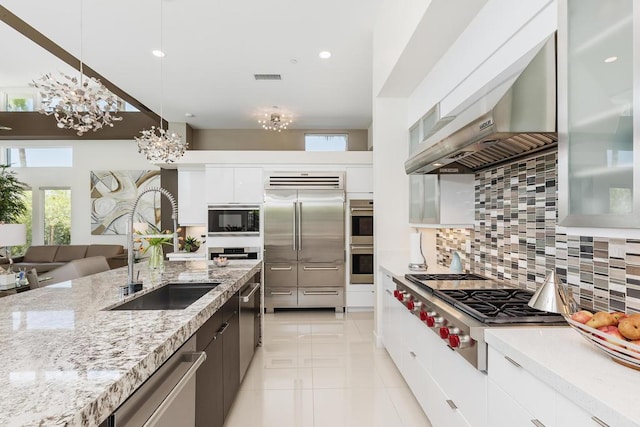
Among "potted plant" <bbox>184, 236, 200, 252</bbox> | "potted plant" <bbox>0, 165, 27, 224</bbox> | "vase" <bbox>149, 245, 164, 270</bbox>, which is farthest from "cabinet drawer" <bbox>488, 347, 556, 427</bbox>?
"potted plant" <bbox>0, 165, 27, 224</bbox>

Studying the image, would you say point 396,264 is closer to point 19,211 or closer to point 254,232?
point 254,232

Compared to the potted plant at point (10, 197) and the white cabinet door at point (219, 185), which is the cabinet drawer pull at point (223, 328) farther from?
the potted plant at point (10, 197)

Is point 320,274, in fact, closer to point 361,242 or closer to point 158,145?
point 361,242

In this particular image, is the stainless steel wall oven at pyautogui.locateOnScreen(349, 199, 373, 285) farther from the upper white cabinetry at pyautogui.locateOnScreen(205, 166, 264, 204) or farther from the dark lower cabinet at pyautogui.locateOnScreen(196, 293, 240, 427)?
the dark lower cabinet at pyautogui.locateOnScreen(196, 293, 240, 427)

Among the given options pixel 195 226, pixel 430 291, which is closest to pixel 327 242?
pixel 195 226

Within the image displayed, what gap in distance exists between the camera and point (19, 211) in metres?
7.36

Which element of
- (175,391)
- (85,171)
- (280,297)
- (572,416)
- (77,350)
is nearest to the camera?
(572,416)

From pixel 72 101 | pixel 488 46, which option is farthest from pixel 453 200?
pixel 72 101

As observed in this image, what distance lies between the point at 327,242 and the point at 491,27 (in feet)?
12.2

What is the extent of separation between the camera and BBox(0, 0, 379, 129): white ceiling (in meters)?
3.26

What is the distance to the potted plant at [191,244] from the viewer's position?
228 inches

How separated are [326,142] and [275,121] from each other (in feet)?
4.16

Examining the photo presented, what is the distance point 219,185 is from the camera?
17.6ft

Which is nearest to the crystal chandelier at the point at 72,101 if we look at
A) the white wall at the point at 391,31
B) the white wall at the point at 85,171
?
the white wall at the point at 391,31
